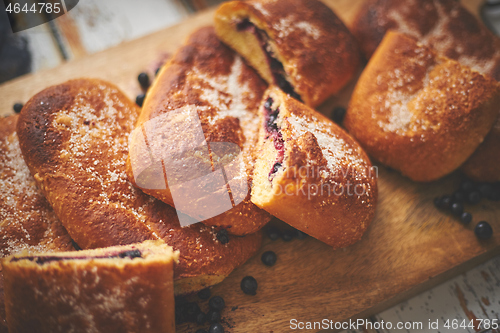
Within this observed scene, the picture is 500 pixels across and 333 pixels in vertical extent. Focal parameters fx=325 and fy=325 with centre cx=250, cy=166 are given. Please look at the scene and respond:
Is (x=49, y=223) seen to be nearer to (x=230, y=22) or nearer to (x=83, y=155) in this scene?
(x=83, y=155)

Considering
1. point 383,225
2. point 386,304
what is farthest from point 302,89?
point 386,304

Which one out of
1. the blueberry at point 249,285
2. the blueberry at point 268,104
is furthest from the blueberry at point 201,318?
the blueberry at point 268,104

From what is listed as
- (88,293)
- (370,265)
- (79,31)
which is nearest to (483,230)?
(370,265)

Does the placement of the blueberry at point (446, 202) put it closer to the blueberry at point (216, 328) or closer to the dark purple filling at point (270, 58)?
the dark purple filling at point (270, 58)

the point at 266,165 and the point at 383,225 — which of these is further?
the point at 383,225

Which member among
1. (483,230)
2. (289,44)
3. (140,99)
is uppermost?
(289,44)

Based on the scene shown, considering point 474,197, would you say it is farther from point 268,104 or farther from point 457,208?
point 268,104
